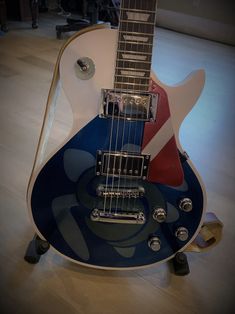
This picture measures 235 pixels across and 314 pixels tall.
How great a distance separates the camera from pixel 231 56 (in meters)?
3.21

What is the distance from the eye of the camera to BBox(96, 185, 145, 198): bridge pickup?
32.2 inches

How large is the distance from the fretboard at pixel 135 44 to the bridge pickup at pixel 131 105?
2 cm

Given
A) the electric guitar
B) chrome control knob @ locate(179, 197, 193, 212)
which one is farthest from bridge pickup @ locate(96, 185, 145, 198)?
chrome control knob @ locate(179, 197, 193, 212)

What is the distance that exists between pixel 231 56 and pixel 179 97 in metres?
2.75

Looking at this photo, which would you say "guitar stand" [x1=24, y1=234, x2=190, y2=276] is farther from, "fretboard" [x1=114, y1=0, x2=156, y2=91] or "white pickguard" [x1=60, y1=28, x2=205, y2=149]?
"fretboard" [x1=114, y1=0, x2=156, y2=91]

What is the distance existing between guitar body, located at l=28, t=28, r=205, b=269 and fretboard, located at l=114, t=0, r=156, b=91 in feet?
0.07

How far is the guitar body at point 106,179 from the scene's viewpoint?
77 centimetres

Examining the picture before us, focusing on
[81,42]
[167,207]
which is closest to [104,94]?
[81,42]

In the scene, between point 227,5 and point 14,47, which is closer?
point 14,47

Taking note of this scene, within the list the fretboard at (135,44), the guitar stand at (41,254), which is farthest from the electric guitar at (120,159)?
the guitar stand at (41,254)

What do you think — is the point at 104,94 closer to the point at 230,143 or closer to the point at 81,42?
the point at 81,42

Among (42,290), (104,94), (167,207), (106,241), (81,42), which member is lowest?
(42,290)

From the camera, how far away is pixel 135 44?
77 cm

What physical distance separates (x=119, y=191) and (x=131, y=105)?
0.71 ft
